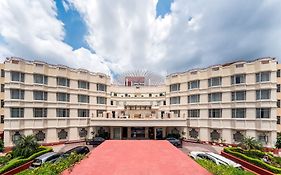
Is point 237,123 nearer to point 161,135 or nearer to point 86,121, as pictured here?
point 161,135

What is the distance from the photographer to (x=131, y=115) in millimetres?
44938

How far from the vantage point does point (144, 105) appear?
4453 centimetres

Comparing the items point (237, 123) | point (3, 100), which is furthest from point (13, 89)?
point (237, 123)

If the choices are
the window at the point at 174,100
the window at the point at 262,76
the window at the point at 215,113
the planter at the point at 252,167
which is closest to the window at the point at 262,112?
the window at the point at 262,76

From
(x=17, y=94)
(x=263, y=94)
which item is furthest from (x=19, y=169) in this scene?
(x=263, y=94)

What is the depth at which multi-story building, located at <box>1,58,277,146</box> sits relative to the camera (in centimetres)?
3186

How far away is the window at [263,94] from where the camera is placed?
31.4 meters

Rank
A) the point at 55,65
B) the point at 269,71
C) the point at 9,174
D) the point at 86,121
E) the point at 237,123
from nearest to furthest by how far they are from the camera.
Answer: the point at 9,174 → the point at 269,71 → the point at 237,123 → the point at 55,65 → the point at 86,121

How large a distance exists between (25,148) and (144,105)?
2639cm

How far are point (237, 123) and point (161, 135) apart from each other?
16600 mm

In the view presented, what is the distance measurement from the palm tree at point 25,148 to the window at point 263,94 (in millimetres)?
39116

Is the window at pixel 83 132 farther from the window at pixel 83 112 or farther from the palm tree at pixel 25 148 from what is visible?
the palm tree at pixel 25 148

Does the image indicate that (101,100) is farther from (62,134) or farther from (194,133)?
(194,133)

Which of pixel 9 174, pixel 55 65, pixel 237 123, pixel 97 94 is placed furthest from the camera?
pixel 97 94
